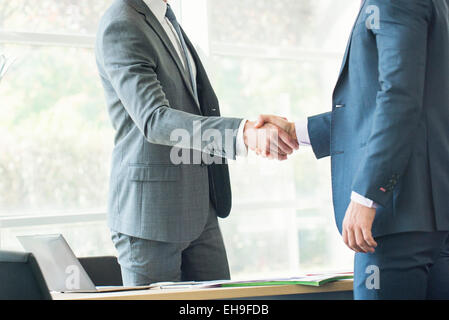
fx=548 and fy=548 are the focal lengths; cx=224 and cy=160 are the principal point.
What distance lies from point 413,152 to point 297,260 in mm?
3534

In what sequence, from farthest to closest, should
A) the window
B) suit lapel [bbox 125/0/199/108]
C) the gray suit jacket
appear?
1. the window
2. suit lapel [bbox 125/0/199/108]
3. the gray suit jacket

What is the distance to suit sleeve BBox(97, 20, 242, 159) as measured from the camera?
174cm

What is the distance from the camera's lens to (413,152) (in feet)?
4.03

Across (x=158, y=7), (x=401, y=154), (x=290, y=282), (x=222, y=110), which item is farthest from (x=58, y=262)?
(x=222, y=110)

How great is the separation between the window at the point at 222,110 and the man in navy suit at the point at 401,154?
2695 mm

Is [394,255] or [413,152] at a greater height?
[413,152]

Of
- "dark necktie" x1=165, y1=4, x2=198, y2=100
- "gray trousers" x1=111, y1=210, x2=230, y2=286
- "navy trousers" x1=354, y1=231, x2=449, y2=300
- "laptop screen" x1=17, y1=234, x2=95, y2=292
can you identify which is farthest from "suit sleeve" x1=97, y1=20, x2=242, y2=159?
"navy trousers" x1=354, y1=231, x2=449, y2=300

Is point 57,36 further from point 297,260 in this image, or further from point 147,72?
point 297,260

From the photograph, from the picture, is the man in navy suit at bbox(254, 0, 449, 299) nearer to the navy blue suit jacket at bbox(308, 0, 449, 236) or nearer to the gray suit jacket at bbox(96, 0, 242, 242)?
the navy blue suit jacket at bbox(308, 0, 449, 236)

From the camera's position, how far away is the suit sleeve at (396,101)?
1191 mm

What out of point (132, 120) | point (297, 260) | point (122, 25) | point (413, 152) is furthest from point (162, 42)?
point (297, 260)

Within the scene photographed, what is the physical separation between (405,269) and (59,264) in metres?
0.86
